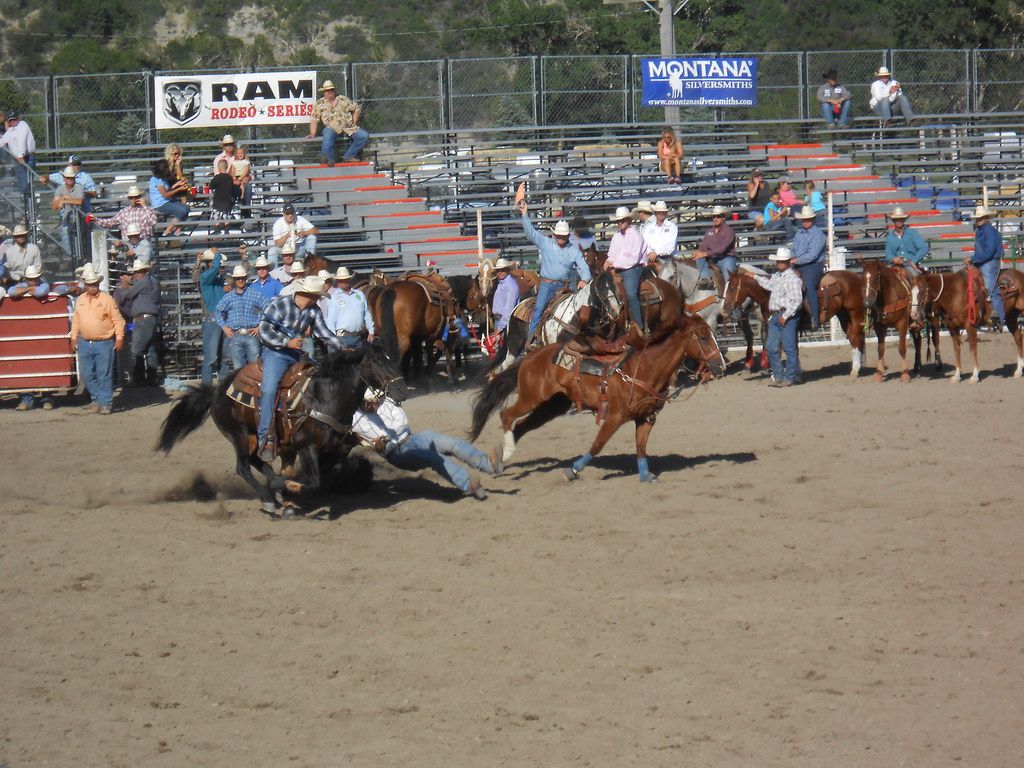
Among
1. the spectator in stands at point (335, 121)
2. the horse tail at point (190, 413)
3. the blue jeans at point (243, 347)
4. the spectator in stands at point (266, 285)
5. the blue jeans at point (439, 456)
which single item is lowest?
the blue jeans at point (439, 456)

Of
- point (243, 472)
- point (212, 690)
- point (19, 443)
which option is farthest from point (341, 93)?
point (212, 690)

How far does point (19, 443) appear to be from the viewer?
1448 centimetres

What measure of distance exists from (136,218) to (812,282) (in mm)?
9730

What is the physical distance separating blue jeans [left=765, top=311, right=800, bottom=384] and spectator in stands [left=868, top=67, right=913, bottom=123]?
1143 cm

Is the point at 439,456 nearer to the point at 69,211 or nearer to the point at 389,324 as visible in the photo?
the point at 389,324

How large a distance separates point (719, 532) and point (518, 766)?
4.15 m

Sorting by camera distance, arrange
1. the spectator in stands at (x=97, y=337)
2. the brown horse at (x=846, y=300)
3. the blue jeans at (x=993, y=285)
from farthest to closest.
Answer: the brown horse at (x=846, y=300)
the blue jeans at (x=993, y=285)
the spectator in stands at (x=97, y=337)

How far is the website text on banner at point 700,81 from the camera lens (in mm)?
26938

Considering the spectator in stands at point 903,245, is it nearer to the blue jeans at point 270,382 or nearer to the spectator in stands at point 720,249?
the spectator in stands at point 720,249

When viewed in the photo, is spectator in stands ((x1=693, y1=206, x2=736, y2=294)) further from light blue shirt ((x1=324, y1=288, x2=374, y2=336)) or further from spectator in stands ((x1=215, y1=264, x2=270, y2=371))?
light blue shirt ((x1=324, y1=288, x2=374, y2=336))

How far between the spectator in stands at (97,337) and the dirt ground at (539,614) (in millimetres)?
3718

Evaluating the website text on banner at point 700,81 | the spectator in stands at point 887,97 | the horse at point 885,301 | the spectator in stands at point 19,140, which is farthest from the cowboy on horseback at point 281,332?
the spectator in stands at point 887,97

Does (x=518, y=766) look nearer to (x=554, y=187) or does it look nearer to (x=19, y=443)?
(x=19, y=443)

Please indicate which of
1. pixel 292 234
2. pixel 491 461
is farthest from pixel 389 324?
pixel 491 461
